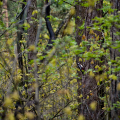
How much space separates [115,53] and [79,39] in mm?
2609

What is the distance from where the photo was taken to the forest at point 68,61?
2.99 m

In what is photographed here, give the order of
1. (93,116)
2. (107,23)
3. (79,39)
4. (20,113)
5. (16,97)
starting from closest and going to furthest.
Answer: (107,23) < (16,97) < (20,113) < (93,116) < (79,39)

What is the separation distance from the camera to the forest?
299cm

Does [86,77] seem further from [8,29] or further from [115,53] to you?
[8,29]

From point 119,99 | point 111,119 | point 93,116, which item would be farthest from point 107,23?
point 93,116

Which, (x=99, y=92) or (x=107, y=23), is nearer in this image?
(x=107, y=23)

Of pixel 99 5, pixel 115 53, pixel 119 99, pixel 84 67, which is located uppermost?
pixel 99 5

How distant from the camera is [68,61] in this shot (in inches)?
137

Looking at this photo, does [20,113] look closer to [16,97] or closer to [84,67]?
[16,97]

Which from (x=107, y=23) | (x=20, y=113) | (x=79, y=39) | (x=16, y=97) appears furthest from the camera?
(x=79, y=39)

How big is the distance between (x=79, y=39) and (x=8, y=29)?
2.81 metres

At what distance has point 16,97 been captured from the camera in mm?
3592

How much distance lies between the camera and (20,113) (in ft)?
14.5

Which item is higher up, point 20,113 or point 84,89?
point 84,89
